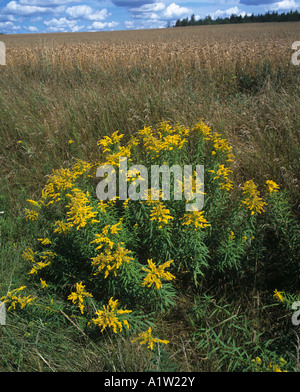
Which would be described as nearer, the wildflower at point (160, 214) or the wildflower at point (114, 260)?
the wildflower at point (114, 260)

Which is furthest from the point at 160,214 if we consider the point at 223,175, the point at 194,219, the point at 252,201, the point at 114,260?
the point at 223,175

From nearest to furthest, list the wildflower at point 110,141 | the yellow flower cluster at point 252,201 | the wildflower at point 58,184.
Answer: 1. the yellow flower cluster at point 252,201
2. the wildflower at point 58,184
3. the wildflower at point 110,141

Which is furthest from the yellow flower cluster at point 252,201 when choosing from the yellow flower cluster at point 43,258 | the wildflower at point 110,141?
the yellow flower cluster at point 43,258

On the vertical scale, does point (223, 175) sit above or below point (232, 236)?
above

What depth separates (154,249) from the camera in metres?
2.41

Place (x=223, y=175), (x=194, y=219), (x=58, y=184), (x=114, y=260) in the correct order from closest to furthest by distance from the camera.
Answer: (x=114, y=260) → (x=194, y=219) → (x=58, y=184) → (x=223, y=175)

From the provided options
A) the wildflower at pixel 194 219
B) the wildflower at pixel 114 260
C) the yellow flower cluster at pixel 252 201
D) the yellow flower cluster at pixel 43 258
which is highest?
the yellow flower cluster at pixel 252 201

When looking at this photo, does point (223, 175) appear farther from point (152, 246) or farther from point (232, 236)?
point (152, 246)

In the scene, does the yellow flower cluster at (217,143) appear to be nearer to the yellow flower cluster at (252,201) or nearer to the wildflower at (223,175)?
the wildflower at (223,175)

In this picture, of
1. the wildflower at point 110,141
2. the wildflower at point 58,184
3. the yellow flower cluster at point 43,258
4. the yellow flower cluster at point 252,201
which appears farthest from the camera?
the wildflower at point 110,141

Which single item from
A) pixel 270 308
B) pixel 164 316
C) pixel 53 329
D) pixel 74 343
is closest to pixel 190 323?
pixel 164 316

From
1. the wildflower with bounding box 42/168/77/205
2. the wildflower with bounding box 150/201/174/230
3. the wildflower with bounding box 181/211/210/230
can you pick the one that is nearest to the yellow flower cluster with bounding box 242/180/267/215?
the wildflower with bounding box 181/211/210/230

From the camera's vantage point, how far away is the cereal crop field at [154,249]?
1.97 meters

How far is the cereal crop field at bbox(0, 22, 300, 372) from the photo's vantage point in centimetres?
197
